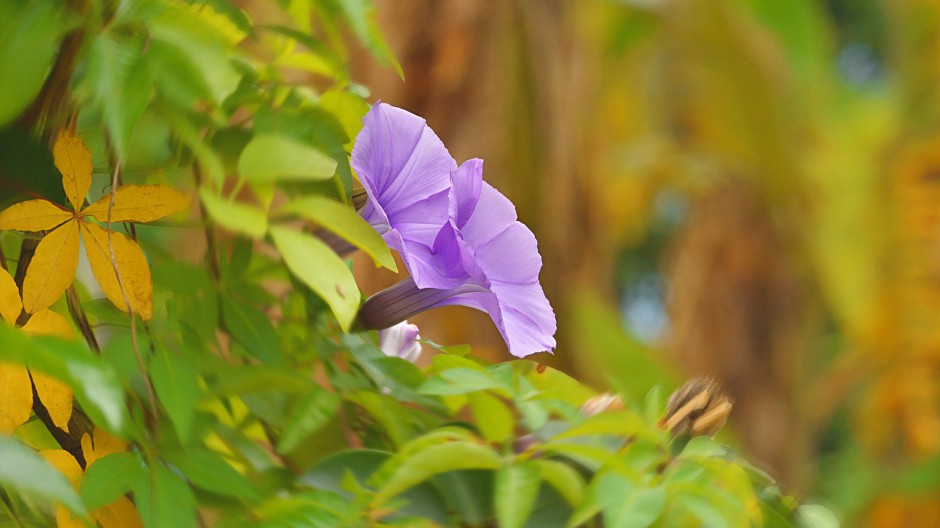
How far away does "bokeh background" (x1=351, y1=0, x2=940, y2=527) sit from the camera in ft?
4.99

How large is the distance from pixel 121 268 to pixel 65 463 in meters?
0.07

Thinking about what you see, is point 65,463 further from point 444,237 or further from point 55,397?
point 444,237

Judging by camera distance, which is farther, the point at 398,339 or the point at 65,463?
the point at 398,339

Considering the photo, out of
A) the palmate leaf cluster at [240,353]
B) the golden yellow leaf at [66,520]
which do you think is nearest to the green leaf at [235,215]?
the palmate leaf cluster at [240,353]

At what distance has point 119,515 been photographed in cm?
34

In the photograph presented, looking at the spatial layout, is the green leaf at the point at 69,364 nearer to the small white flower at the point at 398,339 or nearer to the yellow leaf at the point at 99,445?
the yellow leaf at the point at 99,445

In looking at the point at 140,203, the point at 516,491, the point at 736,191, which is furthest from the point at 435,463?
the point at 736,191

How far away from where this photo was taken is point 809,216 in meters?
2.53

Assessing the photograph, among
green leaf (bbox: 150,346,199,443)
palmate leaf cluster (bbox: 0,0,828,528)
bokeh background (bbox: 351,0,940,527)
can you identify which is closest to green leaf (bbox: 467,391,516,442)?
palmate leaf cluster (bbox: 0,0,828,528)

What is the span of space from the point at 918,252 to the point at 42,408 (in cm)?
224

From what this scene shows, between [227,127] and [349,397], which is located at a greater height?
[227,127]

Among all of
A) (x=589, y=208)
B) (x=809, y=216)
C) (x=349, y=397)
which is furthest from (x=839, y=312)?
(x=349, y=397)

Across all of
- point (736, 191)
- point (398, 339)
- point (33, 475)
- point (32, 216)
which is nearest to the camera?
point (33, 475)

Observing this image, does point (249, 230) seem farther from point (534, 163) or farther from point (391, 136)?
point (534, 163)
